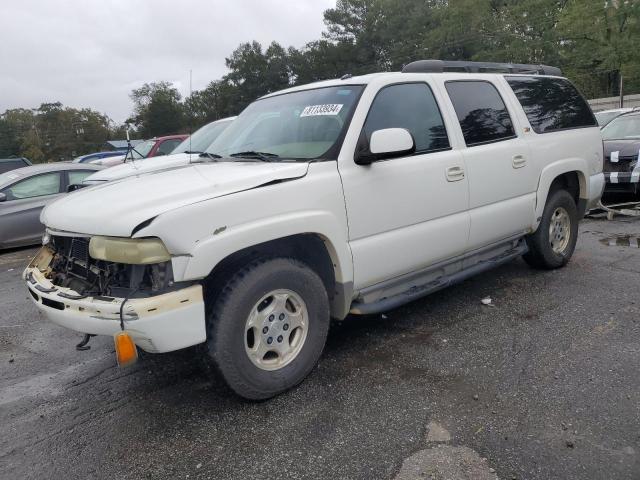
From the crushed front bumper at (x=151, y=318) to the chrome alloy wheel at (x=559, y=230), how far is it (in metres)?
3.90

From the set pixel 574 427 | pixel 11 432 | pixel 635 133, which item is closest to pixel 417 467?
pixel 574 427

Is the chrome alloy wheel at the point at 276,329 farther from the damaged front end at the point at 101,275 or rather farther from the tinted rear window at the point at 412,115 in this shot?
the tinted rear window at the point at 412,115

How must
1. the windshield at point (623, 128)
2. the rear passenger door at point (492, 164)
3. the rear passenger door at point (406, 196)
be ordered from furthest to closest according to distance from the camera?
the windshield at point (623, 128) < the rear passenger door at point (492, 164) < the rear passenger door at point (406, 196)

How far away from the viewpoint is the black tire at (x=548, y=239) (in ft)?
16.4

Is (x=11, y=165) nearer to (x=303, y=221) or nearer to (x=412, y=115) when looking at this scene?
(x=412, y=115)

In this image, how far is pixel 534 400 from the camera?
2924mm

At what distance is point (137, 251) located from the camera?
254cm

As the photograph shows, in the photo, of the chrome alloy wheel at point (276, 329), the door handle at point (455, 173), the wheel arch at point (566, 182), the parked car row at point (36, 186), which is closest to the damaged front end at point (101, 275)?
the chrome alloy wheel at point (276, 329)

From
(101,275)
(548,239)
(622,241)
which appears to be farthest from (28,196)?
(622,241)

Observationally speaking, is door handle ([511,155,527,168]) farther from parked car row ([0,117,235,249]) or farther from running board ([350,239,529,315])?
parked car row ([0,117,235,249])

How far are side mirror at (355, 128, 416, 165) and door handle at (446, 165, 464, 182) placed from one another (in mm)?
610

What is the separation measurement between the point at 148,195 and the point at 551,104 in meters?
4.10

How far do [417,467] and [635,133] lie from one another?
8707mm

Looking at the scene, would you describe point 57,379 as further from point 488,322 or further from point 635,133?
point 635,133
